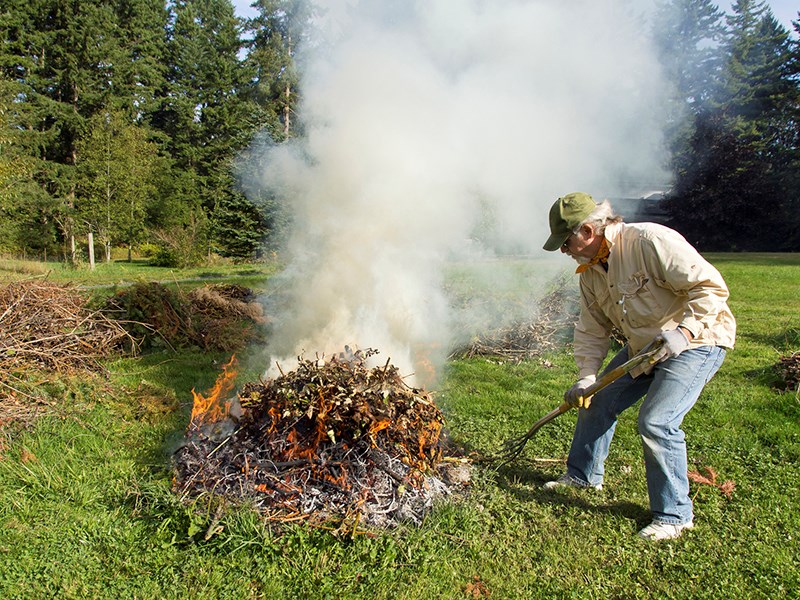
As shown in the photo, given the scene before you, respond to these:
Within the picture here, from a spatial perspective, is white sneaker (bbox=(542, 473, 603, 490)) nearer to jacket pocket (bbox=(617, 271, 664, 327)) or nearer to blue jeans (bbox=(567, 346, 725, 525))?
blue jeans (bbox=(567, 346, 725, 525))

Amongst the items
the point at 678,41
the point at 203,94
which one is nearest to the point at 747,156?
the point at 678,41

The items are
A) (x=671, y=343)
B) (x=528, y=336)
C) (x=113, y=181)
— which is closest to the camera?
(x=671, y=343)

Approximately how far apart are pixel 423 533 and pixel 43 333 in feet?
14.4

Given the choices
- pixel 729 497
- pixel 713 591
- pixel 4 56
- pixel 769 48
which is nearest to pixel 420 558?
pixel 713 591

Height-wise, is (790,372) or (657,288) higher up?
(657,288)

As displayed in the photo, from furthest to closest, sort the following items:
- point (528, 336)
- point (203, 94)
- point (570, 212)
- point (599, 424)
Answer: point (203, 94) → point (528, 336) → point (599, 424) → point (570, 212)

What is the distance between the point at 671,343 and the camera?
9.06ft

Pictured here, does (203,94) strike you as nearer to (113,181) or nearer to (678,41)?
(113,181)

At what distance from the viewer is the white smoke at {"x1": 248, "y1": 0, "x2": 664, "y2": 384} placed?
500cm

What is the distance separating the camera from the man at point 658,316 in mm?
2787

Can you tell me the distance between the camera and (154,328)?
7.24 m

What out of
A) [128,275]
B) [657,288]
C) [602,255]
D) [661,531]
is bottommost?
[661,531]

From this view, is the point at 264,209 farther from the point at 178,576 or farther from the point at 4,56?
the point at 4,56

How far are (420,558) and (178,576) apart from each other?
1235 mm
